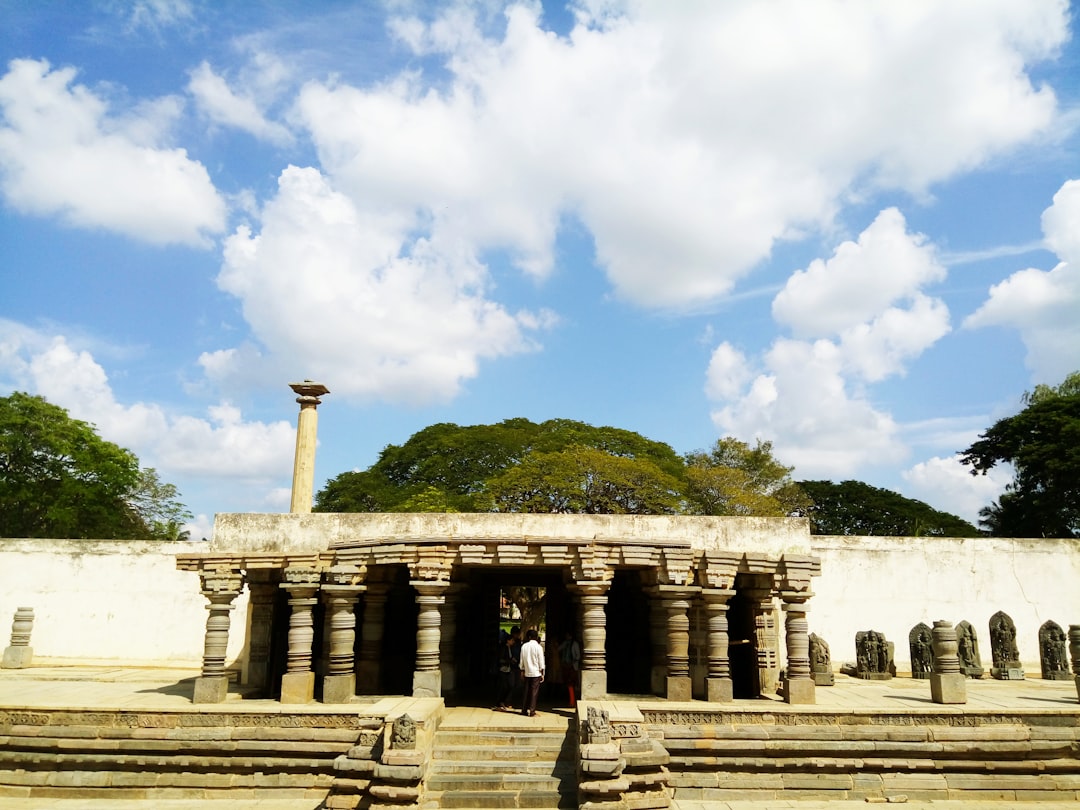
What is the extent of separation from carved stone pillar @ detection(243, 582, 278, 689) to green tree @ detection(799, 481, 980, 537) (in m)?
27.1

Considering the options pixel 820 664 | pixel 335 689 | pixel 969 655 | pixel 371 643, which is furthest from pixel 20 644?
pixel 969 655

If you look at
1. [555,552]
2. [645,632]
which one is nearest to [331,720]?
[555,552]

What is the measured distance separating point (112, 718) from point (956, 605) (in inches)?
635

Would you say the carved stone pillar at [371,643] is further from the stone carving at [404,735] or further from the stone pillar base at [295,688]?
the stone carving at [404,735]

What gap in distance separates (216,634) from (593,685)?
16.1 ft

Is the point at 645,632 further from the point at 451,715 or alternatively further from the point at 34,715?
the point at 34,715

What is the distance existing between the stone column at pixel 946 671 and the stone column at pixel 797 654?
158 cm

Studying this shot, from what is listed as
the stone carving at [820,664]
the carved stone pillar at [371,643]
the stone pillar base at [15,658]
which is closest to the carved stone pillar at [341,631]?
the carved stone pillar at [371,643]

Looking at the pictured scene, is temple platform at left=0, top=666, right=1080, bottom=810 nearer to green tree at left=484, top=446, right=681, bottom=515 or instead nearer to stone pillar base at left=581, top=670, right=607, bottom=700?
stone pillar base at left=581, top=670, right=607, bottom=700

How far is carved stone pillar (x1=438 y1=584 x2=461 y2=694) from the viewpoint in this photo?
11.5 meters

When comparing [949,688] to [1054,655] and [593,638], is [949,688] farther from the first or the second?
[1054,655]

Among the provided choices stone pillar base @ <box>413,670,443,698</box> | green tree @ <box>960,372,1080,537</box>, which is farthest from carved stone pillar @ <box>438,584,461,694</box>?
green tree @ <box>960,372,1080,537</box>

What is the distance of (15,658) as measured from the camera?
1606cm

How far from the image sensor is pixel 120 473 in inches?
971
